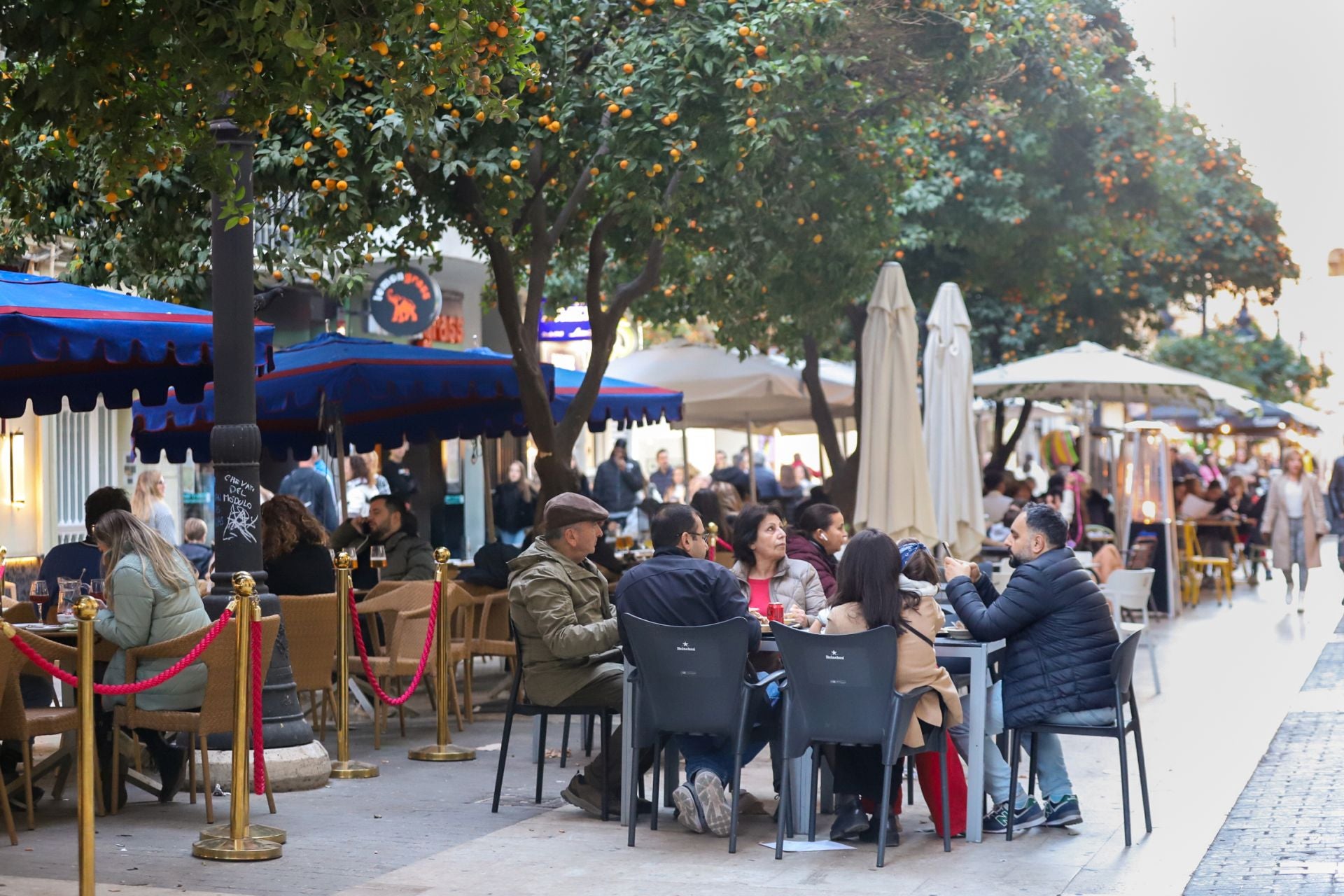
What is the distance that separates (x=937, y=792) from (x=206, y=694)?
329 centimetres

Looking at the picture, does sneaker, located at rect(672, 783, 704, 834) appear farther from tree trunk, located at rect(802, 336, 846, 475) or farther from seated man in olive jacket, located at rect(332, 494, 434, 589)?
tree trunk, located at rect(802, 336, 846, 475)

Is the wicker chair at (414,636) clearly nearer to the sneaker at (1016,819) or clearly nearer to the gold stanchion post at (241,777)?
the gold stanchion post at (241,777)

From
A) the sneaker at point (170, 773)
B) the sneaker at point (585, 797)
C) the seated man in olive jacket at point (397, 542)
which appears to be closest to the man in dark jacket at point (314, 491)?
the seated man in olive jacket at point (397, 542)

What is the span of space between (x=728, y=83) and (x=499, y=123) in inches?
68.0

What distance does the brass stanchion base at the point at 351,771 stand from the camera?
30.7ft

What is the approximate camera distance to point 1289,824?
8078 millimetres

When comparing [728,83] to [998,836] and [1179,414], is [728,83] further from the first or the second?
[1179,414]

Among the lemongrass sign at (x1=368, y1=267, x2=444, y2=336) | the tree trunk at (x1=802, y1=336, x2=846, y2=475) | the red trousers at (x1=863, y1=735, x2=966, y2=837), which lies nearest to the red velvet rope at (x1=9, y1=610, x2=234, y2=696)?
the red trousers at (x1=863, y1=735, x2=966, y2=837)

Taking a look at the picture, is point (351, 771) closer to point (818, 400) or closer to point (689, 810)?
point (689, 810)

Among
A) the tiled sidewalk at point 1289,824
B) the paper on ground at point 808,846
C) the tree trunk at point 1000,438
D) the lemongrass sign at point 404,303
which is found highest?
the lemongrass sign at point 404,303

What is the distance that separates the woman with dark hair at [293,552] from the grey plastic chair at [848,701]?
3.84 meters

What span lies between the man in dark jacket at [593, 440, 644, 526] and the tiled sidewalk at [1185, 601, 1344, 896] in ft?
40.0

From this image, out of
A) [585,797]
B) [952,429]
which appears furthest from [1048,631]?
[952,429]

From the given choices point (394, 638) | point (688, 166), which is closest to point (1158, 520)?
point (688, 166)
